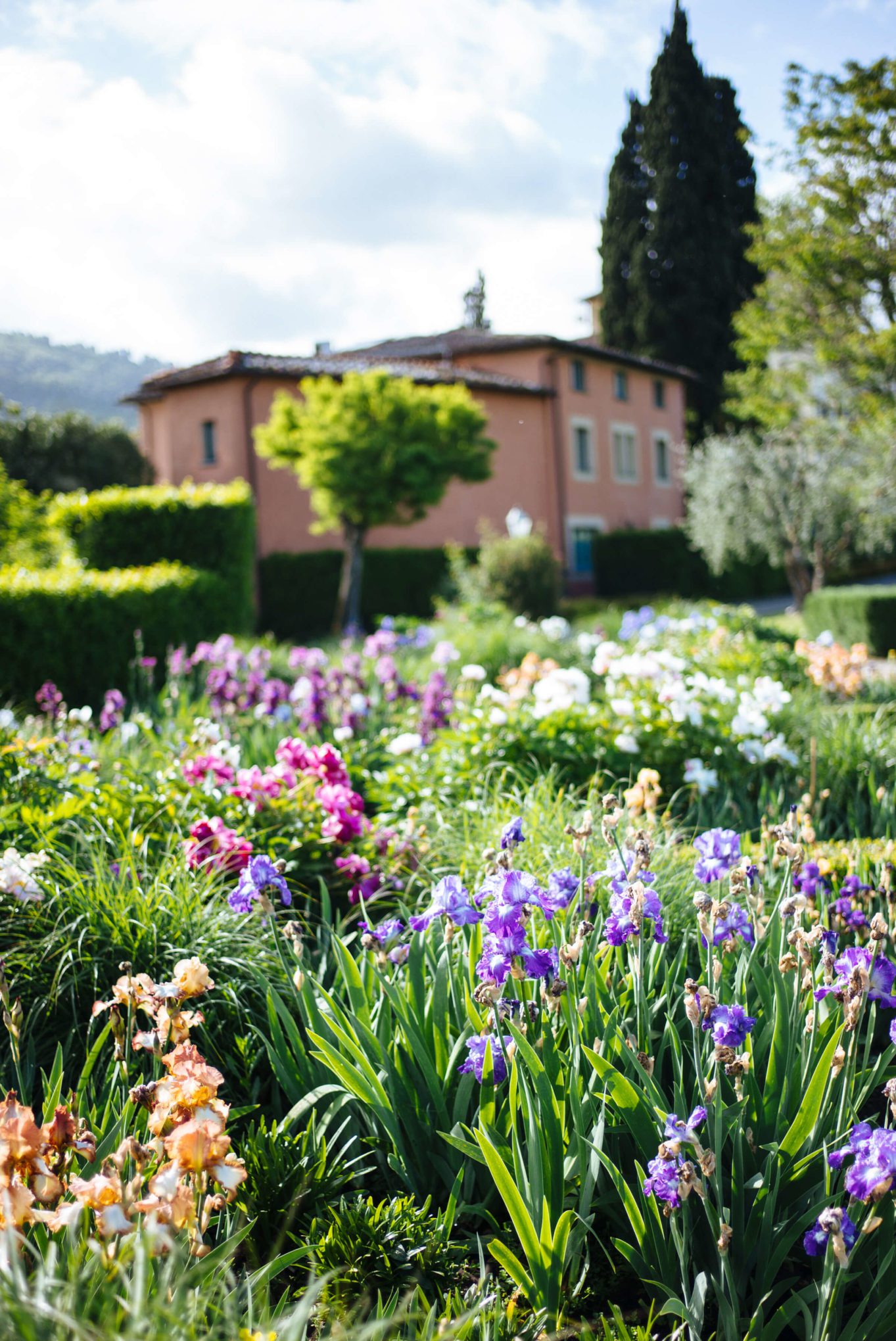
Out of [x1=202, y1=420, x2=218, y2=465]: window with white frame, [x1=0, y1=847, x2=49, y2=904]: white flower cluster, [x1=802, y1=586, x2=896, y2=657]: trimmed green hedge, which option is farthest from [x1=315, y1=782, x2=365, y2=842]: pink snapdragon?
[x1=202, y1=420, x2=218, y2=465]: window with white frame

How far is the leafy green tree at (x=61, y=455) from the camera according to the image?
76.4 ft

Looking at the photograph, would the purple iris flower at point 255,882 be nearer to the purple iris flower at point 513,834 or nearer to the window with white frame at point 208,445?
the purple iris flower at point 513,834

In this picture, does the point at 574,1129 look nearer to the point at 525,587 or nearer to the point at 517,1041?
the point at 517,1041

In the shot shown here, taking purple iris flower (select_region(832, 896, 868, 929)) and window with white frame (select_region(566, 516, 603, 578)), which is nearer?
purple iris flower (select_region(832, 896, 868, 929))

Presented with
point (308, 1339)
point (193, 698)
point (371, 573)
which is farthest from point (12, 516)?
point (308, 1339)

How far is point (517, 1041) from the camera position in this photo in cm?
171

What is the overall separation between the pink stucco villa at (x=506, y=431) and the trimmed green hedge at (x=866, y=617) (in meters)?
9.40

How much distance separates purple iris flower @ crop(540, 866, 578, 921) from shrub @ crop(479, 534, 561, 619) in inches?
534

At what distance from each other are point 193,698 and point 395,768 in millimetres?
3153

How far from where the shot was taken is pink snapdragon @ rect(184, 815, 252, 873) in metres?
3.08

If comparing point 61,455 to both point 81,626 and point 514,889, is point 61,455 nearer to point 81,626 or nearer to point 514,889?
point 81,626

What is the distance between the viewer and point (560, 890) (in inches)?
80.1

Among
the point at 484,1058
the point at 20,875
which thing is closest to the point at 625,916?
the point at 484,1058

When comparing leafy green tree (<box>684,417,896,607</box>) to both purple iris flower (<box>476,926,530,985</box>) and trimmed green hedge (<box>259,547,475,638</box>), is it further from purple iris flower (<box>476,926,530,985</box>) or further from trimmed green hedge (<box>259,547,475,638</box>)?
purple iris flower (<box>476,926,530,985</box>)
